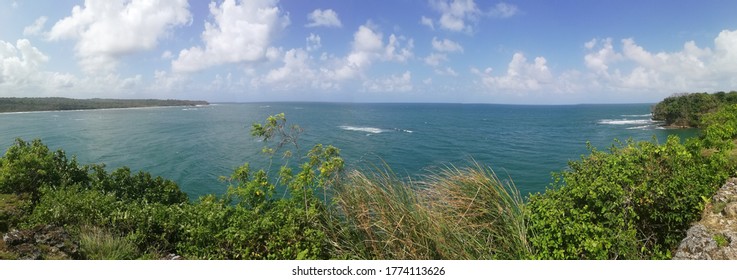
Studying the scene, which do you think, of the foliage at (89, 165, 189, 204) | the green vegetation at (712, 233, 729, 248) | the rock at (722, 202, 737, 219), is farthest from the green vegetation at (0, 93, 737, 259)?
the foliage at (89, 165, 189, 204)

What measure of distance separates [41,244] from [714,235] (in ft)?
15.9

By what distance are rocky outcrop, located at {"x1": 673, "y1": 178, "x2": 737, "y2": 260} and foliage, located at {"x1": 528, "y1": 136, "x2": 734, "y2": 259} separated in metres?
0.09

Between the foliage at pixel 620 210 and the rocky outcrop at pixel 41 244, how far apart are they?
3.49 meters

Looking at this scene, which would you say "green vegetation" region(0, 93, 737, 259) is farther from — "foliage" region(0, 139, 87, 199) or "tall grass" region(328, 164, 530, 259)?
"foliage" region(0, 139, 87, 199)

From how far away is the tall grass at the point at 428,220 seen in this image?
8.84 ft

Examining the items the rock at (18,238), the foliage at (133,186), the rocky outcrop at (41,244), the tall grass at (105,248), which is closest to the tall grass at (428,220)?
the tall grass at (105,248)

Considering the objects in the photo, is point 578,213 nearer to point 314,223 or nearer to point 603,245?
point 603,245

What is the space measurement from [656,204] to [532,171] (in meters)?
19.8

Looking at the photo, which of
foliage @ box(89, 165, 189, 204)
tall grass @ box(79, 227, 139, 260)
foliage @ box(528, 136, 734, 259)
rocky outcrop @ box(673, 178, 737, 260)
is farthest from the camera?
foliage @ box(89, 165, 189, 204)

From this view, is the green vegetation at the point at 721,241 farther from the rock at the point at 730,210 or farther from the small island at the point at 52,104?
the small island at the point at 52,104

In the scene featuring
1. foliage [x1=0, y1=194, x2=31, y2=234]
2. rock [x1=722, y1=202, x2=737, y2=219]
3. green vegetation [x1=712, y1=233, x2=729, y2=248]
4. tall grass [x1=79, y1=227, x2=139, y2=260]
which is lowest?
foliage [x1=0, y1=194, x2=31, y2=234]

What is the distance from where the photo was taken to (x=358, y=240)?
2.95 metres

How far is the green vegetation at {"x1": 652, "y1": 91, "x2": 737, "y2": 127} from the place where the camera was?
3833cm

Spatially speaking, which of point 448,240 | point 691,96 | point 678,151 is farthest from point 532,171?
point 691,96
